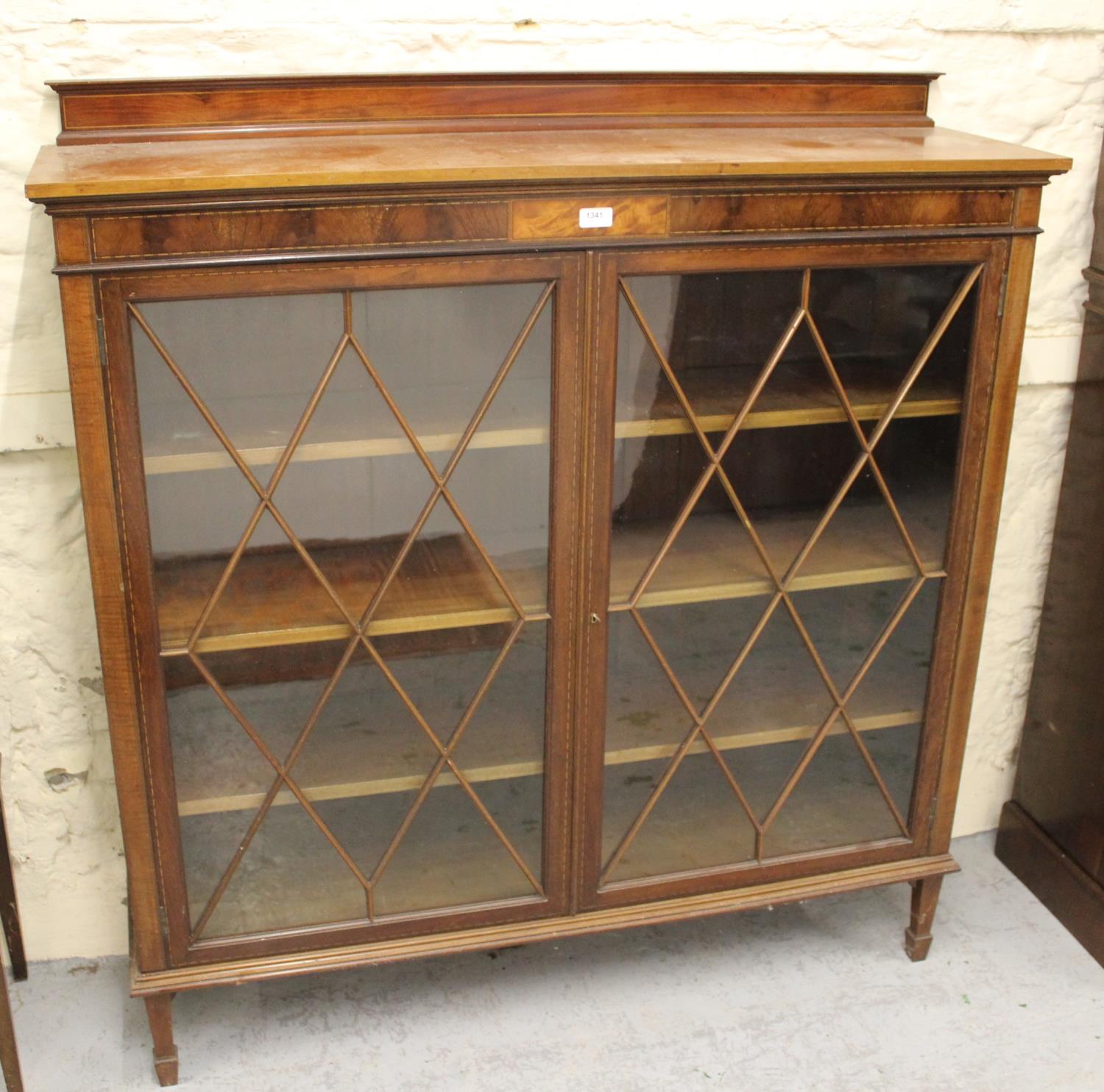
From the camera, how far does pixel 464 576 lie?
6.28 ft

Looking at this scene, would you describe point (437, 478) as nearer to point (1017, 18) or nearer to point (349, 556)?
point (349, 556)

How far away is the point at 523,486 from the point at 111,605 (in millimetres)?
595

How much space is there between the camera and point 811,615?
6.82ft

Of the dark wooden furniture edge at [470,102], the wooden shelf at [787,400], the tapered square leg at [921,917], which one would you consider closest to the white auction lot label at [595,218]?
the wooden shelf at [787,400]

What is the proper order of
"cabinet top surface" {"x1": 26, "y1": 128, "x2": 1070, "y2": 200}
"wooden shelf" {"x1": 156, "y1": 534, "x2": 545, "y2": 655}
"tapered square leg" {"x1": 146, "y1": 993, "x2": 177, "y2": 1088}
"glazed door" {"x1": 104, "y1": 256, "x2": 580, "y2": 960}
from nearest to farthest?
"cabinet top surface" {"x1": 26, "y1": 128, "x2": 1070, "y2": 200}
"glazed door" {"x1": 104, "y1": 256, "x2": 580, "y2": 960}
"wooden shelf" {"x1": 156, "y1": 534, "x2": 545, "y2": 655}
"tapered square leg" {"x1": 146, "y1": 993, "x2": 177, "y2": 1088}

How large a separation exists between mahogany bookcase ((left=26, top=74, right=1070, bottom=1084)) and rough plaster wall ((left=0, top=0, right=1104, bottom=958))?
7 centimetres

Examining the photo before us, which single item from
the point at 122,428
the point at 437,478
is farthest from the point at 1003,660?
the point at 122,428

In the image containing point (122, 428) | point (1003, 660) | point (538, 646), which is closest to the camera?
point (122, 428)

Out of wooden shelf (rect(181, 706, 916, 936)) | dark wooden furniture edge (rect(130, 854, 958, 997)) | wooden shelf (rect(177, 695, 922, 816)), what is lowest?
dark wooden furniture edge (rect(130, 854, 958, 997))

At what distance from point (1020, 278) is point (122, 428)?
4.28 feet

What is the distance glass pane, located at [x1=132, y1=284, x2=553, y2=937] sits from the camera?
5.72ft

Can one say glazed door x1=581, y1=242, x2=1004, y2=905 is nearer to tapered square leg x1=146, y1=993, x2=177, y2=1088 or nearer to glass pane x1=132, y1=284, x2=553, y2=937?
glass pane x1=132, y1=284, x2=553, y2=937

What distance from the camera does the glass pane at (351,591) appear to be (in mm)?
1742

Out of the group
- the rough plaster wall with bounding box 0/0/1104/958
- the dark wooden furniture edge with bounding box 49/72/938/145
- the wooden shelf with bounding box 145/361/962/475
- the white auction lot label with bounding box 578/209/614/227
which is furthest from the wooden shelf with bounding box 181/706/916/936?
the dark wooden furniture edge with bounding box 49/72/938/145
